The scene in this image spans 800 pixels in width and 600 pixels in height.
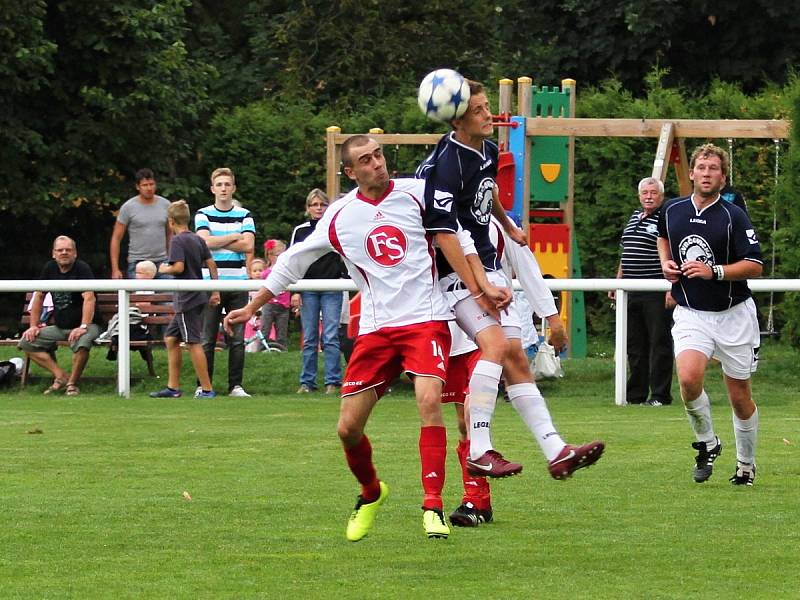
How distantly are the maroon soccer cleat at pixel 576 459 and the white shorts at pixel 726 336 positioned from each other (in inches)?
80.6

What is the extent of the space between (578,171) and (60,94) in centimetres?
753

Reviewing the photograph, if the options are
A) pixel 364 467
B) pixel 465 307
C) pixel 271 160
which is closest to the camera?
pixel 364 467

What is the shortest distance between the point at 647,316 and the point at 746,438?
18.3 ft

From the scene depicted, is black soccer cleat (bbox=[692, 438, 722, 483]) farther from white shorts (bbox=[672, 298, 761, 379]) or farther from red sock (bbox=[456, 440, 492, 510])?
red sock (bbox=[456, 440, 492, 510])

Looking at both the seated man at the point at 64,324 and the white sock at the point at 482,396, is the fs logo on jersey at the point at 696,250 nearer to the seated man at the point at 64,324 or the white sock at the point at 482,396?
the white sock at the point at 482,396

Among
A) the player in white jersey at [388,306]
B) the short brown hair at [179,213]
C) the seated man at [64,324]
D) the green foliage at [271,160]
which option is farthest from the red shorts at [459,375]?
the green foliage at [271,160]

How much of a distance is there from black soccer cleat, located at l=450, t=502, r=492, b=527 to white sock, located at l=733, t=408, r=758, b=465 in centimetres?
204

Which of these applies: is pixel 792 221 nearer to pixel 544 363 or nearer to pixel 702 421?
pixel 544 363

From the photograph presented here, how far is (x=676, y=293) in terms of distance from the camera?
980 centimetres

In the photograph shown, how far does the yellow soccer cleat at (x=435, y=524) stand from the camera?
7656mm

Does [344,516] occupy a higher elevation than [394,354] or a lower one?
lower

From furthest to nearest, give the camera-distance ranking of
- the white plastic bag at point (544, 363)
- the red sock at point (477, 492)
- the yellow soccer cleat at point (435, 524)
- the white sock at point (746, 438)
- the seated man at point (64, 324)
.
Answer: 1. the seated man at point (64, 324)
2. the white plastic bag at point (544, 363)
3. the white sock at point (746, 438)
4. the red sock at point (477, 492)
5. the yellow soccer cleat at point (435, 524)

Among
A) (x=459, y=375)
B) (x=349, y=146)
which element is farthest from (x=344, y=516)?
(x=349, y=146)

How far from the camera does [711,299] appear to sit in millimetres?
9617
